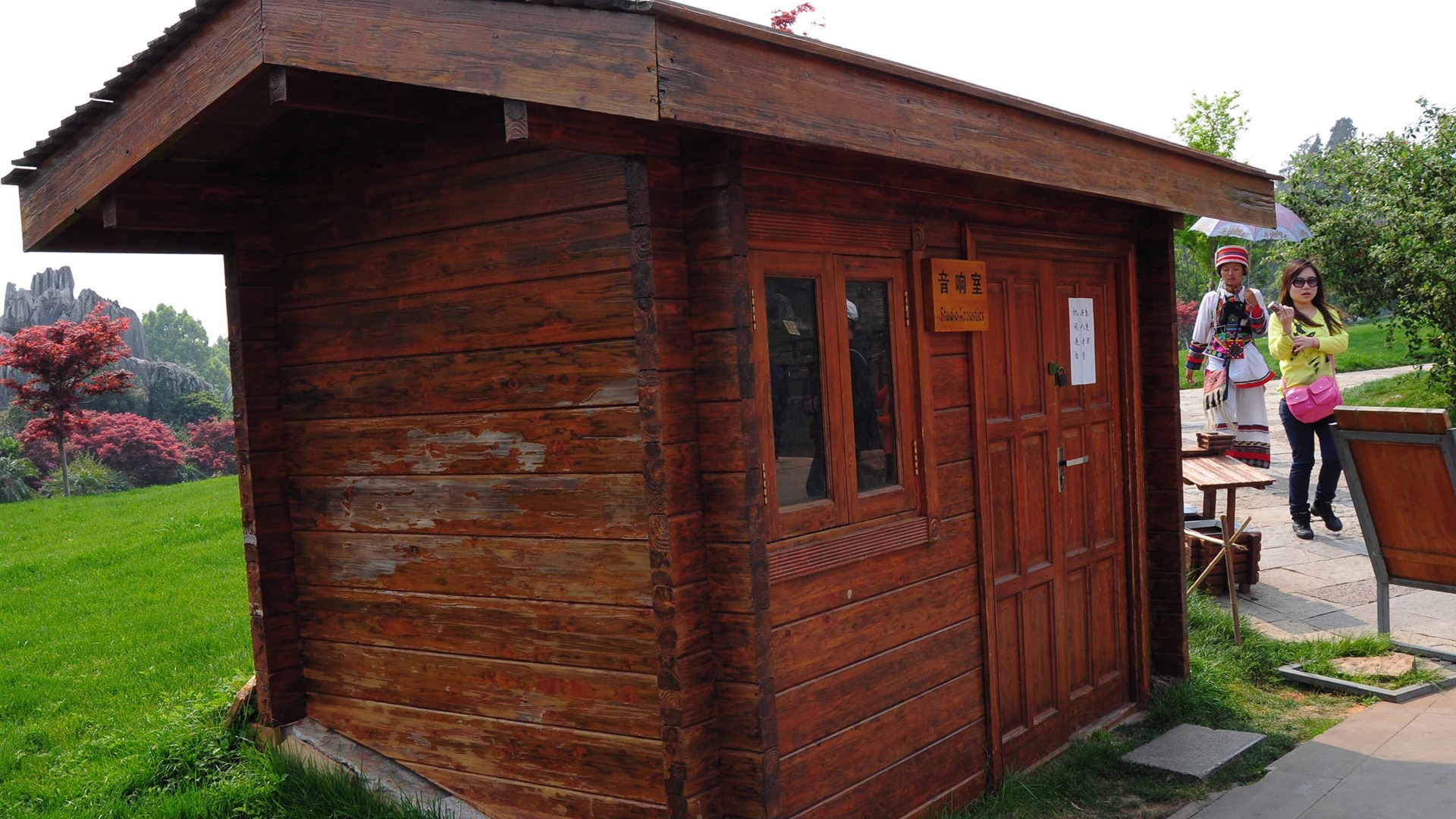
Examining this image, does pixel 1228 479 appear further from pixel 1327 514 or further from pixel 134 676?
pixel 134 676

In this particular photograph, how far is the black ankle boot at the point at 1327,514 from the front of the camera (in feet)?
30.2

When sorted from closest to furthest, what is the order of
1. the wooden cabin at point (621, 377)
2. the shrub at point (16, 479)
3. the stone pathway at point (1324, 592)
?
the wooden cabin at point (621, 377) < the stone pathway at point (1324, 592) < the shrub at point (16, 479)

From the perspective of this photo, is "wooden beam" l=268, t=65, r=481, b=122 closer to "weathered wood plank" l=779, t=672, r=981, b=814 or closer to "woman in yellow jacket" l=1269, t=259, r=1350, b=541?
"weathered wood plank" l=779, t=672, r=981, b=814

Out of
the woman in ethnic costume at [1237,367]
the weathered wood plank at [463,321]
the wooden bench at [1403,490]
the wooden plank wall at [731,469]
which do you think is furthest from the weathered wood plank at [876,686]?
the woman in ethnic costume at [1237,367]

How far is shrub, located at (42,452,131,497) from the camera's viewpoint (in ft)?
62.3

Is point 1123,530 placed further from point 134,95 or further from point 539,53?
point 134,95

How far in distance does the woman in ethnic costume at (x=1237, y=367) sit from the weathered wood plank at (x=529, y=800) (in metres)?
7.31

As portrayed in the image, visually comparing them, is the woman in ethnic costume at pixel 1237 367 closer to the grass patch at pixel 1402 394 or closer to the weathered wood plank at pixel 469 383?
the grass patch at pixel 1402 394

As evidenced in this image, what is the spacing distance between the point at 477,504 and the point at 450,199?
1.03m

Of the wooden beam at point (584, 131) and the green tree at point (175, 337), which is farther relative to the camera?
the green tree at point (175, 337)

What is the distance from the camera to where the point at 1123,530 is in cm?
568

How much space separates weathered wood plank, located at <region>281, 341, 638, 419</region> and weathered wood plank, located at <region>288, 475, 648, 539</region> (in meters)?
0.24

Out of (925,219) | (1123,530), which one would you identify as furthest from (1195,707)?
(925,219)

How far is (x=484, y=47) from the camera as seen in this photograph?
9.05 feet
